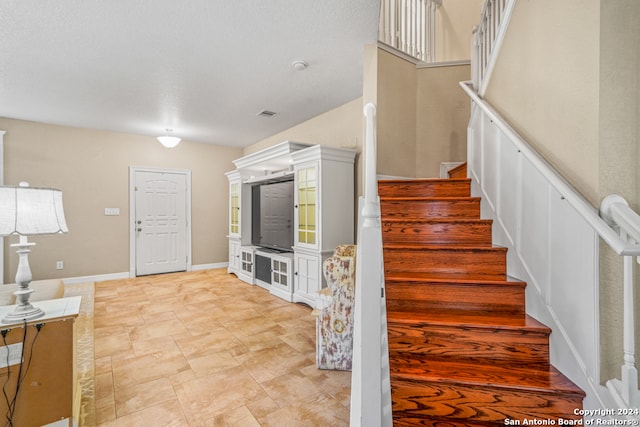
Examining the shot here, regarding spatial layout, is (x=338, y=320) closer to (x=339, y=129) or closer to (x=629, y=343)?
(x=629, y=343)

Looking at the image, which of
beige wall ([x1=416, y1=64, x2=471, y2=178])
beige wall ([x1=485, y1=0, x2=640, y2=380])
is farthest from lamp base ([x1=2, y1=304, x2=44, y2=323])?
beige wall ([x1=416, y1=64, x2=471, y2=178])

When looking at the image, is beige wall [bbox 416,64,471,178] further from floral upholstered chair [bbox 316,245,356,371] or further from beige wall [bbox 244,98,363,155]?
floral upholstered chair [bbox 316,245,356,371]

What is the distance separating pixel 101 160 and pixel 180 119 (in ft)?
6.13

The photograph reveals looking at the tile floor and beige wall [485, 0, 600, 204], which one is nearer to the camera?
beige wall [485, 0, 600, 204]

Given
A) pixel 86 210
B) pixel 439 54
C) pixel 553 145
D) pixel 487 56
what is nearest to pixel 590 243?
pixel 553 145

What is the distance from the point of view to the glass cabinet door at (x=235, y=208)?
5576 mm

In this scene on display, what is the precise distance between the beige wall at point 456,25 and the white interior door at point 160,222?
17.0ft

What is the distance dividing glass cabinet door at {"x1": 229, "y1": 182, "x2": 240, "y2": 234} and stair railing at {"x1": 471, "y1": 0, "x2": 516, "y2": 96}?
4.21m

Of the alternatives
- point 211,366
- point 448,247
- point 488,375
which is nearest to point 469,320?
point 488,375

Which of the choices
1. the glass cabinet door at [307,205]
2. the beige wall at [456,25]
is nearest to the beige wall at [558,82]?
the beige wall at [456,25]

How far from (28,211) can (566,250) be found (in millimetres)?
2604

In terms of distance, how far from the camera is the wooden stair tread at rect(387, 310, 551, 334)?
152 centimetres

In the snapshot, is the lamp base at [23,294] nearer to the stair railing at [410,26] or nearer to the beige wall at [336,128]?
the stair railing at [410,26]

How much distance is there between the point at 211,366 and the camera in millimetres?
2391
